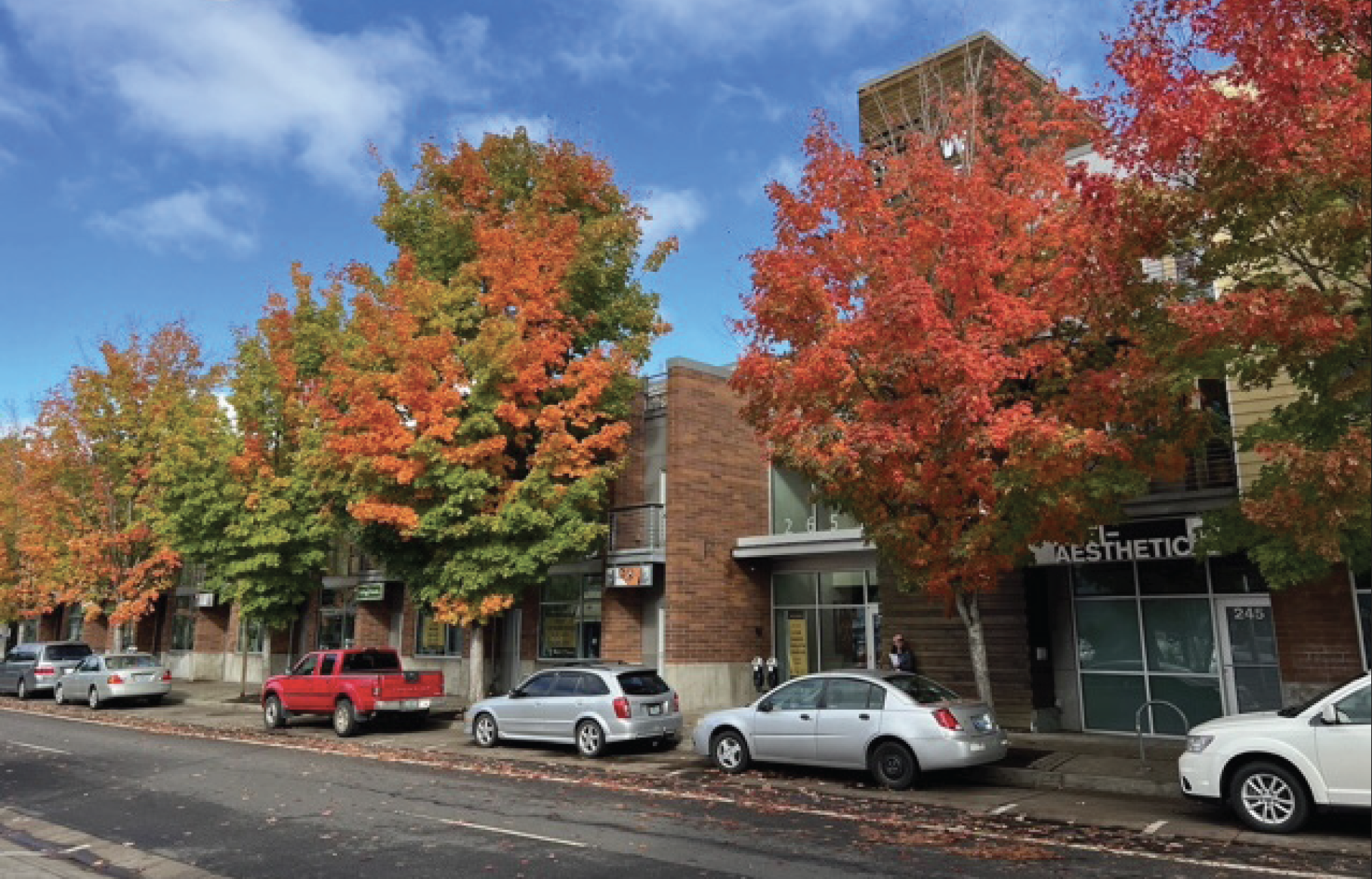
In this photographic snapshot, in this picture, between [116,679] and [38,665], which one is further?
[38,665]

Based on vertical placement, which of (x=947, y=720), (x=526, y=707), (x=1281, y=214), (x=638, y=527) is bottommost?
(x=526, y=707)

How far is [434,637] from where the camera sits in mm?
26281

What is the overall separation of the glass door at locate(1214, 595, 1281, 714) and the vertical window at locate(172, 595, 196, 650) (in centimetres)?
3513

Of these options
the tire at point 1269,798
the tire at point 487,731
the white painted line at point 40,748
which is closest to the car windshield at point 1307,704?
the tire at point 1269,798

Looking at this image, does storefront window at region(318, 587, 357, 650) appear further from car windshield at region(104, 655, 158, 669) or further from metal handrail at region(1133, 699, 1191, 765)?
metal handrail at region(1133, 699, 1191, 765)

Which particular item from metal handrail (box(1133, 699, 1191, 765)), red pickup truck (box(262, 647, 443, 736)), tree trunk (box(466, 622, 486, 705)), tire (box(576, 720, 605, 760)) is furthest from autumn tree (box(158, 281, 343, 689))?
metal handrail (box(1133, 699, 1191, 765))

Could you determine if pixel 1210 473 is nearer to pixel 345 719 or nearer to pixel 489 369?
pixel 489 369

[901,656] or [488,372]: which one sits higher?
[488,372]

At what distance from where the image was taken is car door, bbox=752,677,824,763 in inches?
483

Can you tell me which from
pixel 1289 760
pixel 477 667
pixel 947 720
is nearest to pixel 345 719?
pixel 477 667

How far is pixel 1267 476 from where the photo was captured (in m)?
10.0

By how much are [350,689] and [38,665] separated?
57.0 ft

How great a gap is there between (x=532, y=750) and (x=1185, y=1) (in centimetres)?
1451

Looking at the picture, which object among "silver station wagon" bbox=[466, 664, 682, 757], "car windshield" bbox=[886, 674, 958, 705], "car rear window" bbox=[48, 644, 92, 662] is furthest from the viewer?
"car rear window" bbox=[48, 644, 92, 662]
